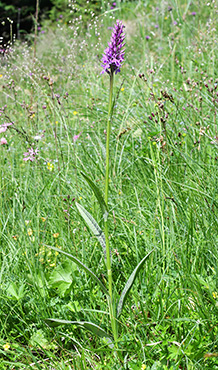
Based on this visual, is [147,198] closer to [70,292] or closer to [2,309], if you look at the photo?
[70,292]

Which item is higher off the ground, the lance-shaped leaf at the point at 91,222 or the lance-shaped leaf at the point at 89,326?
the lance-shaped leaf at the point at 91,222

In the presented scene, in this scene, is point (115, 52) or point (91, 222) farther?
point (91, 222)

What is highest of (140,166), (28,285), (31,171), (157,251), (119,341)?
(31,171)

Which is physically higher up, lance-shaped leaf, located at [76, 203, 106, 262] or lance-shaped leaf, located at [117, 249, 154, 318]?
lance-shaped leaf, located at [76, 203, 106, 262]

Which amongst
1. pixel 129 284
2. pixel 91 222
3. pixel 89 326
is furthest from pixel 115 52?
pixel 89 326

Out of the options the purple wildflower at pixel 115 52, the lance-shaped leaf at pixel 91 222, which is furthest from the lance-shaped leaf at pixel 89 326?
the purple wildflower at pixel 115 52

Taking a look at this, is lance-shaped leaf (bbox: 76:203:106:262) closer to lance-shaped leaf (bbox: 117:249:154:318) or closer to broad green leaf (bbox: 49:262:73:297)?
lance-shaped leaf (bbox: 117:249:154:318)

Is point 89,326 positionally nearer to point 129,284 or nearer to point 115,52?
point 129,284

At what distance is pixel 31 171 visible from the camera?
7.22 feet

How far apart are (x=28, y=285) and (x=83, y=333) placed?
0.32 meters

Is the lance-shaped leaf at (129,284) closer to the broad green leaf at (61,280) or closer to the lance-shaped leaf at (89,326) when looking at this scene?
the lance-shaped leaf at (89,326)

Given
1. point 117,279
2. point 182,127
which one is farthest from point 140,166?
point 117,279

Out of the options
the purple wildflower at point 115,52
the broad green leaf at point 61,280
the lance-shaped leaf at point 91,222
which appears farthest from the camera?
the broad green leaf at point 61,280

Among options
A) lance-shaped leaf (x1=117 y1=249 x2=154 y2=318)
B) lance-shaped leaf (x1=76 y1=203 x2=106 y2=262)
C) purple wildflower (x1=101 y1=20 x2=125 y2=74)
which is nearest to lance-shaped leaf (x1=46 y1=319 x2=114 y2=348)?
lance-shaped leaf (x1=117 y1=249 x2=154 y2=318)
